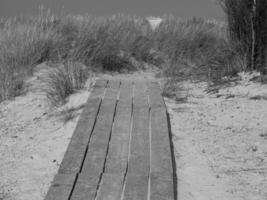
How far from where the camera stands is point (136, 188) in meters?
2.93

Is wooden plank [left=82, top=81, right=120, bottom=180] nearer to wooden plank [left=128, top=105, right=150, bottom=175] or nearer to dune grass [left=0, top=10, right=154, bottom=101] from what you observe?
wooden plank [left=128, top=105, right=150, bottom=175]

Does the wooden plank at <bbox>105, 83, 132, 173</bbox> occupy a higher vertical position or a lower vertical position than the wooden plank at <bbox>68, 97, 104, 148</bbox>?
lower

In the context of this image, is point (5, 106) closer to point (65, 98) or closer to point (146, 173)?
point (65, 98)

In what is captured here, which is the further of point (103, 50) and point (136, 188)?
point (103, 50)

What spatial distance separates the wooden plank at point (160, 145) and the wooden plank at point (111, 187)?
0.89ft

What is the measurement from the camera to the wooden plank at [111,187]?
2832mm

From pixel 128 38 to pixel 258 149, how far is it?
5388mm

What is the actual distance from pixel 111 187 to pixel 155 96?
92.6 inches

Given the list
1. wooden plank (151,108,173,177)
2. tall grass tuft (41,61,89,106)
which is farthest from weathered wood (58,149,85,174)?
tall grass tuft (41,61,89,106)

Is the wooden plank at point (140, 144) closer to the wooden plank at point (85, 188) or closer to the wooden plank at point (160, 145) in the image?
the wooden plank at point (160, 145)

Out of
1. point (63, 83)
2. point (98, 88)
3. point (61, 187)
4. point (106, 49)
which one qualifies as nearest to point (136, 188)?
point (61, 187)

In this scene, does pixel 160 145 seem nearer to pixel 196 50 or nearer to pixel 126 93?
pixel 126 93

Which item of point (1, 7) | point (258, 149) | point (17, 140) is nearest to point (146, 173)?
point (258, 149)

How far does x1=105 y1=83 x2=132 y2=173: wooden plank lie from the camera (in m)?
3.29
